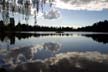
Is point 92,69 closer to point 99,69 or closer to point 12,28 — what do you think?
point 99,69

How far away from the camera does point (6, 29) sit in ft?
545

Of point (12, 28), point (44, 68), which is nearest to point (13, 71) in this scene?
point (44, 68)

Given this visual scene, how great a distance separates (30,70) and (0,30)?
135 m

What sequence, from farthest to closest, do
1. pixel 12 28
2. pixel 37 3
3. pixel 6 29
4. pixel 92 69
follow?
pixel 12 28
pixel 6 29
pixel 92 69
pixel 37 3

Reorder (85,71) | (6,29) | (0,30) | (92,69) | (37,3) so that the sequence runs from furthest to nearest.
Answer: (6,29) → (0,30) → (92,69) → (85,71) → (37,3)

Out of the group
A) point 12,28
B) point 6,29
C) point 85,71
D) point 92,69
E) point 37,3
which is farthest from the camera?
point 12,28

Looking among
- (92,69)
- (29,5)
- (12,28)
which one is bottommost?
(12,28)

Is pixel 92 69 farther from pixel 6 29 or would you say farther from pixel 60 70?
pixel 6 29

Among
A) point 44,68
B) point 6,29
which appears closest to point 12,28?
point 6,29

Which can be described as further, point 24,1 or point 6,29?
point 6,29

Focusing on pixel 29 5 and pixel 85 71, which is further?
pixel 85 71

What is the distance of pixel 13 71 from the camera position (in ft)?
72.7

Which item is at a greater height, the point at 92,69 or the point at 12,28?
the point at 92,69

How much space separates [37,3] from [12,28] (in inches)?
6436
